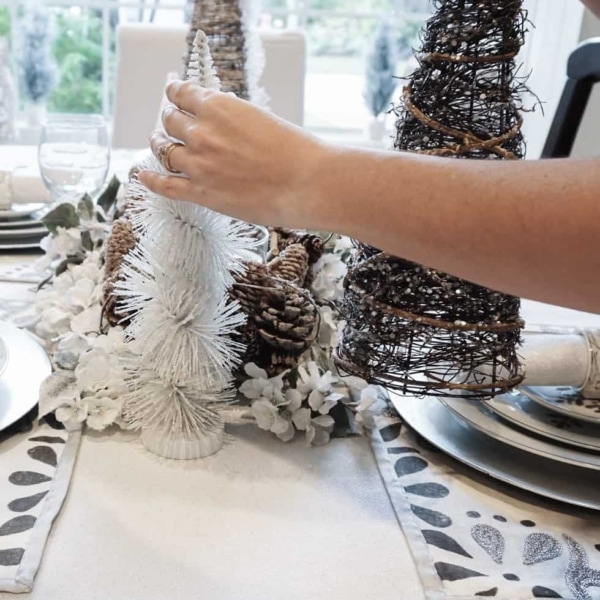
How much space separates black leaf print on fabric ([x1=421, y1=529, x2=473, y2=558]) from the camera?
1.85 ft

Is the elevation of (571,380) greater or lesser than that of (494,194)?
lesser

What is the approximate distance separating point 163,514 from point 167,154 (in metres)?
0.28

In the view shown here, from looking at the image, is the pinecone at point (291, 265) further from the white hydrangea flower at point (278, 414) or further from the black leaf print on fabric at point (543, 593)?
the black leaf print on fabric at point (543, 593)

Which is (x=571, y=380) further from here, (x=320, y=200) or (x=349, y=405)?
(x=320, y=200)

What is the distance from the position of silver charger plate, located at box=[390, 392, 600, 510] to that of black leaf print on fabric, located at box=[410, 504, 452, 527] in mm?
61

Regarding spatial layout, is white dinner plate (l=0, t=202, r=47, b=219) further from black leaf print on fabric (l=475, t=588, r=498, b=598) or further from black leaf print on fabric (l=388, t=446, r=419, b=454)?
black leaf print on fabric (l=475, t=588, r=498, b=598)

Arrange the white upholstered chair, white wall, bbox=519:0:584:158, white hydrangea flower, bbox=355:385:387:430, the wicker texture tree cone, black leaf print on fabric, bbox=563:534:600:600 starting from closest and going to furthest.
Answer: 1. black leaf print on fabric, bbox=563:534:600:600
2. white hydrangea flower, bbox=355:385:387:430
3. the wicker texture tree cone
4. the white upholstered chair
5. white wall, bbox=519:0:584:158

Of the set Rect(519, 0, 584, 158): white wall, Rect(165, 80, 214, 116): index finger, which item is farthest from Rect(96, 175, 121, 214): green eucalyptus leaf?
Rect(519, 0, 584, 158): white wall

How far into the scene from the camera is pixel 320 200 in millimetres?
504

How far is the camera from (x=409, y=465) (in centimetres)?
68

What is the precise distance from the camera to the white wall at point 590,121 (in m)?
3.13

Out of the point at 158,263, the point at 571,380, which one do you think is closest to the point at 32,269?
the point at 158,263

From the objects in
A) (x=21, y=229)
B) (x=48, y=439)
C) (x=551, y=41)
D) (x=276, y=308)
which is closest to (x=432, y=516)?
(x=276, y=308)

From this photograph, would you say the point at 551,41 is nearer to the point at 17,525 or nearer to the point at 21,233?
the point at 21,233
